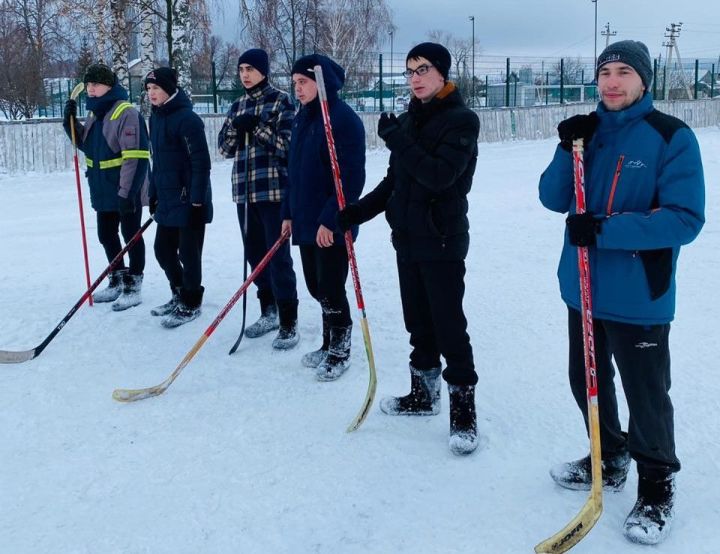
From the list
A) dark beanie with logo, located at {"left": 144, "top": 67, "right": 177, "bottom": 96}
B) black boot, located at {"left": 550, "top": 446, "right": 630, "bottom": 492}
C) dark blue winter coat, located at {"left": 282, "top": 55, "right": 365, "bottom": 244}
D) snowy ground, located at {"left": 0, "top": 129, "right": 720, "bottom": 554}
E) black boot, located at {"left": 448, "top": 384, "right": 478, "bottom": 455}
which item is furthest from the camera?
dark beanie with logo, located at {"left": 144, "top": 67, "right": 177, "bottom": 96}

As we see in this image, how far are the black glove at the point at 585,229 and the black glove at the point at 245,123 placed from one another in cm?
249

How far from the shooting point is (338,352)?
4.18 m

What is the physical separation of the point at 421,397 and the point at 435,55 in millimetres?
1593

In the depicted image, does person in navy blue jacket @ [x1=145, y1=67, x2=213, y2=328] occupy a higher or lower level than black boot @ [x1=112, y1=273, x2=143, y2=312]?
higher

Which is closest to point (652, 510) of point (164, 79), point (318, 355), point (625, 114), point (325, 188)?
point (625, 114)

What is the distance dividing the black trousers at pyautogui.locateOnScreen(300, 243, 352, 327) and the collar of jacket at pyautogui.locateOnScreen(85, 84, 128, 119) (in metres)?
2.08

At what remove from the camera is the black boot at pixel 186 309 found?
16.5 ft

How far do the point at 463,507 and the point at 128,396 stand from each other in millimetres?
1912

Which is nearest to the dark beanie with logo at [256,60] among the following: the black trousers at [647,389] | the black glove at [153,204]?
the black glove at [153,204]

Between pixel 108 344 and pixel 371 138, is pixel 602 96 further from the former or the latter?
pixel 371 138

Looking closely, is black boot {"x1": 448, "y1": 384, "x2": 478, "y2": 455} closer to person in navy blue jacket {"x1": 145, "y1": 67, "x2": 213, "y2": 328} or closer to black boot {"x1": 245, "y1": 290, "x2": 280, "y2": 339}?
black boot {"x1": 245, "y1": 290, "x2": 280, "y2": 339}

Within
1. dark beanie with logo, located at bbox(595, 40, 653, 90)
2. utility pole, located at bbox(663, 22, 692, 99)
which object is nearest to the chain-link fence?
utility pole, located at bbox(663, 22, 692, 99)

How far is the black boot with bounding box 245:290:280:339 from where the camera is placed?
4.82 m

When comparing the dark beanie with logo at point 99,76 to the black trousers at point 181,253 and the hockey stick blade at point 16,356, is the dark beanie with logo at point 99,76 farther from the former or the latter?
the hockey stick blade at point 16,356
